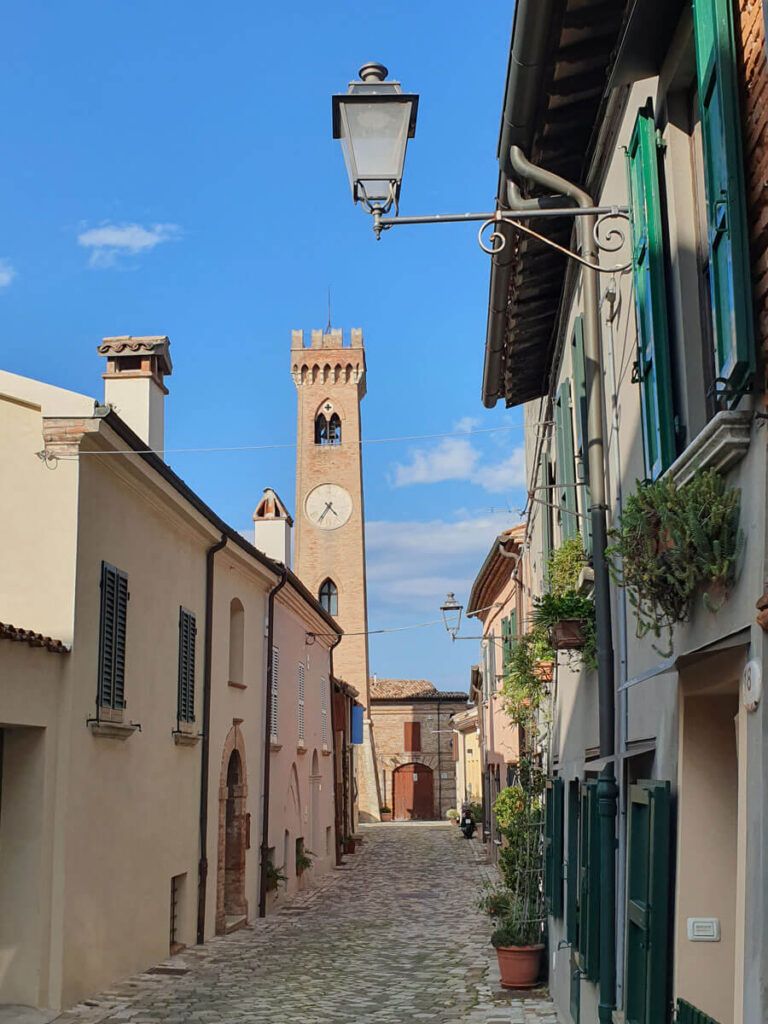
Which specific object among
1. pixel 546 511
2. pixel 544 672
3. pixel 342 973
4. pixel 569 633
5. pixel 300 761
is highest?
pixel 546 511

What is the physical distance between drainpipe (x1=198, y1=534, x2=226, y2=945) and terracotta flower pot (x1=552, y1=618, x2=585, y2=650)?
352 inches

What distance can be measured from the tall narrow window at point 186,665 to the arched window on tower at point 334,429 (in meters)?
37.6

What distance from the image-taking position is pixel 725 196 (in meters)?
3.45

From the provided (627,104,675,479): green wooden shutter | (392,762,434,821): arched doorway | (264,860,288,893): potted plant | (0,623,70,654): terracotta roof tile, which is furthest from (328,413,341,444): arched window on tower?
(627,104,675,479): green wooden shutter

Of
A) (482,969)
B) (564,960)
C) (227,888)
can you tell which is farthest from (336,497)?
(564,960)

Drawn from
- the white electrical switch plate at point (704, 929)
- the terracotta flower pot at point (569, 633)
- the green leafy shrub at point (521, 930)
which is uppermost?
the terracotta flower pot at point (569, 633)

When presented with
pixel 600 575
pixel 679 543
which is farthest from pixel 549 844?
pixel 679 543

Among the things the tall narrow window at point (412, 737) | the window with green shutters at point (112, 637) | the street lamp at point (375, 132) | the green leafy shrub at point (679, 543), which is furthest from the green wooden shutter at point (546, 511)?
the tall narrow window at point (412, 737)

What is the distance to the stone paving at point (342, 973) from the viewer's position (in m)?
10.5

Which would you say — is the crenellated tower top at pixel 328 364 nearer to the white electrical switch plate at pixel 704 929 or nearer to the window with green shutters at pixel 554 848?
the window with green shutters at pixel 554 848

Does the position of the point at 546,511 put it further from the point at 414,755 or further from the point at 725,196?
the point at 414,755

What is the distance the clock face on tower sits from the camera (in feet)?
164

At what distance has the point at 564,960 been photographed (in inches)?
369

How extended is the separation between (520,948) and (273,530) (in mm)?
14508
